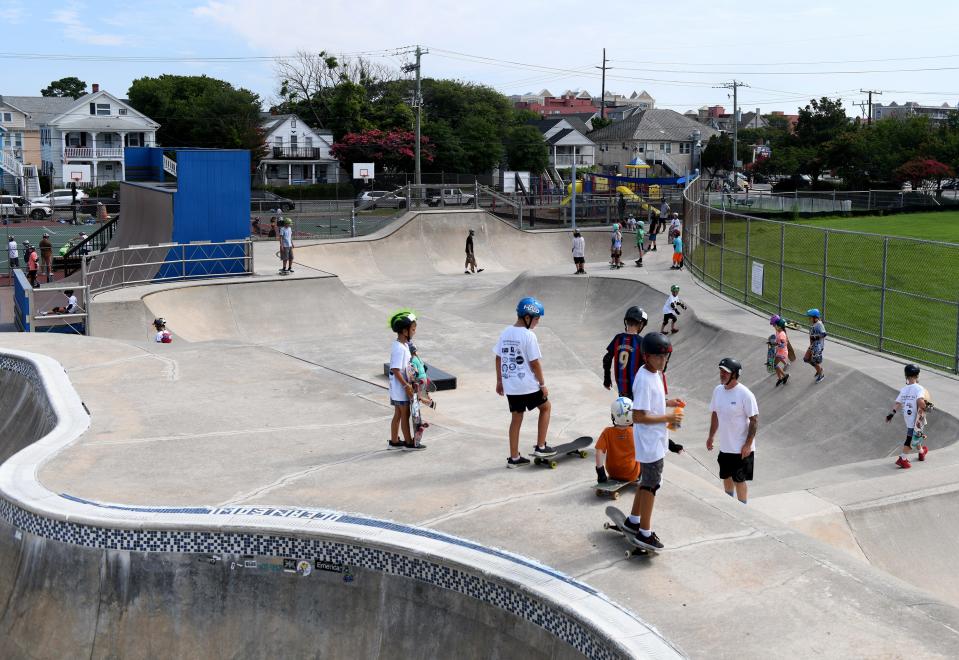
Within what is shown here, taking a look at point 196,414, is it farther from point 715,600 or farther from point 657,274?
point 657,274

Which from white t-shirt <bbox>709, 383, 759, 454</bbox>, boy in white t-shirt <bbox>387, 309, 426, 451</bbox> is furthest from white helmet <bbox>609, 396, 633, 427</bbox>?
boy in white t-shirt <bbox>387, 309, 426, 451</bbox>

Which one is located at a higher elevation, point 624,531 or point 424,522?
point 624,531

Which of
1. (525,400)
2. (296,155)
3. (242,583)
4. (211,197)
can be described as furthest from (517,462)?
(296,155)

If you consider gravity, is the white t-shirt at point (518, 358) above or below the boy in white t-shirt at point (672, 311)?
above

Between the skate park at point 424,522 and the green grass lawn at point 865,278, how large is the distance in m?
2.21

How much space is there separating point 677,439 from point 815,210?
3811cm

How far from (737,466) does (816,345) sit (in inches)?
258

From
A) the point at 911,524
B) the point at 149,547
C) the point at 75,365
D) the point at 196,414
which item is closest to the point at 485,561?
the point at 149,547

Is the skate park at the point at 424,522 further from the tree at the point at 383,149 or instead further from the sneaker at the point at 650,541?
the tree at the point at 383,149

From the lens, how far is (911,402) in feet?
36.7

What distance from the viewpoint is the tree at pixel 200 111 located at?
74000 millimetres

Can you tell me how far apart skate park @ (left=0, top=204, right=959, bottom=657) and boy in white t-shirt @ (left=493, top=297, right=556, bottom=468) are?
1.69ft

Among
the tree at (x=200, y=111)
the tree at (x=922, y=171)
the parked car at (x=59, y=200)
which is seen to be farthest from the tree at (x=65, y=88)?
the tree at (x=922, y=171)

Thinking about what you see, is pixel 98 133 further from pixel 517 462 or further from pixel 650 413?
pixel 650 413
